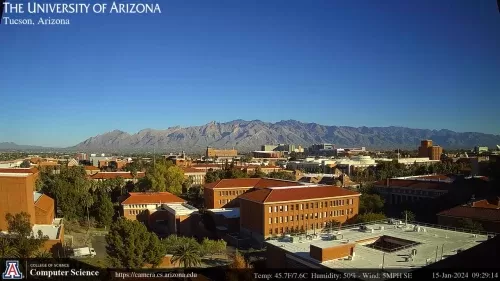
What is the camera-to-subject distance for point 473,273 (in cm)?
384

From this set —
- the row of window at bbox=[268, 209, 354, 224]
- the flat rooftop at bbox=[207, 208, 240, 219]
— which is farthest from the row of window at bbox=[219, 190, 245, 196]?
the row of window at bbox=[268, 209, 354, 224]

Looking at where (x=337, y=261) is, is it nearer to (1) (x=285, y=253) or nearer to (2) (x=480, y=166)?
(1) (x=285, y=253)

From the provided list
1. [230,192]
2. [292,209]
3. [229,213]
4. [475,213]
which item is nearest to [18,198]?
[229,213]

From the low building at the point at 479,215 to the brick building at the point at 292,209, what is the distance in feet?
24.5

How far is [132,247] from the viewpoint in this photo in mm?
18297

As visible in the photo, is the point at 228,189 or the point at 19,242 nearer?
the point at 19,242

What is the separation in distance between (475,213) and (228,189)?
69.7 feet

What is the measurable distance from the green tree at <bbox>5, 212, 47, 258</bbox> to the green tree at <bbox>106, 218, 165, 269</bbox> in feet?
11.2

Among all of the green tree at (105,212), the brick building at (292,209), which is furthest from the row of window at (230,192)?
the green tree at (105,212)

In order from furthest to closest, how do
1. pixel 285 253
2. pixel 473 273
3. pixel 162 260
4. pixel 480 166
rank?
pixel 480 166 → pixel 162 260 → pixel 285 253 → pixel 473 273

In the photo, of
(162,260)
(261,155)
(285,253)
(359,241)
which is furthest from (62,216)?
(261,155)

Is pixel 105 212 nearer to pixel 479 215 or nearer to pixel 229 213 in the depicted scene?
pixel 229 213

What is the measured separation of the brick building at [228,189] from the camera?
125 ft

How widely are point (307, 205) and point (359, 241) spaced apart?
11.2 m
